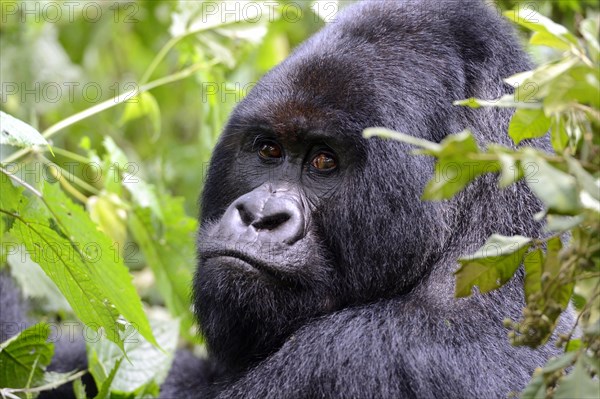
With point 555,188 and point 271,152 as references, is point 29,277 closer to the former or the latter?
point 271,152

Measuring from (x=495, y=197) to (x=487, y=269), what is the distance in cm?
76

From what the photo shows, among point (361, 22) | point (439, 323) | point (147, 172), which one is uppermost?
point (361, 22)

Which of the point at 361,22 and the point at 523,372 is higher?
the point at 361,22

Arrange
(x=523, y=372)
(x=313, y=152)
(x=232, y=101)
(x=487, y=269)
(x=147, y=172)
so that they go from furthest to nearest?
(x=147, y=172), (x=232, y=101), (x=313, y=152), (x=523, y=372), (x=487, y=269)

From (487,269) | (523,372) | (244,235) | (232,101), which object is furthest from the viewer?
(232,101)

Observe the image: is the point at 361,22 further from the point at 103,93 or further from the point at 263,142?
the point at 103,93

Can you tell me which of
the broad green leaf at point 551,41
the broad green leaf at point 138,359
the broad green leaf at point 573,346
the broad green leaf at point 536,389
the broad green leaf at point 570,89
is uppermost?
the broad green leaf at point 551,41

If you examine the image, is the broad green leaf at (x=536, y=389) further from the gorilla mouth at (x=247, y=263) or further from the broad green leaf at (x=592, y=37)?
the gorilla mouth at (x=247, y=263)

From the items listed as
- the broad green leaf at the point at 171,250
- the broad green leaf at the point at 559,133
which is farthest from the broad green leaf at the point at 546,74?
the broad green leaf at the point at 171,250

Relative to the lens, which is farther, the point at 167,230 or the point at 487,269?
the point at 167,230

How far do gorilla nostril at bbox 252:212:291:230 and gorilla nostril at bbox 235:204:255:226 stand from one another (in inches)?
1.0

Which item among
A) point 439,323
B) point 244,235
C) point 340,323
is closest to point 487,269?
point 439,323

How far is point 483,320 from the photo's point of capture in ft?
8.57

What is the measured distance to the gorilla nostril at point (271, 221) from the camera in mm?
2820
